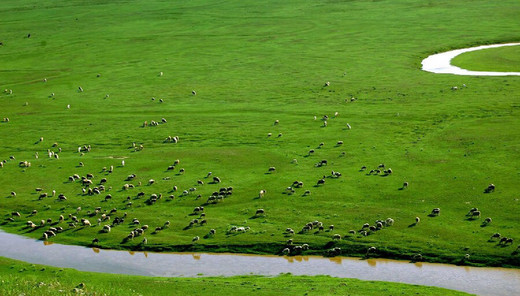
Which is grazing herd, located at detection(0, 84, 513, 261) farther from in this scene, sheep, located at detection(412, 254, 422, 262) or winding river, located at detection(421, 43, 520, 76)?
winding river, located at detection(421, 43, 520, 76)

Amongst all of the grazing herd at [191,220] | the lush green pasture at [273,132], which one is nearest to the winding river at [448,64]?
the lush green pasture at [273,132]

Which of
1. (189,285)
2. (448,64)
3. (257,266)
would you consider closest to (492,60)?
(448,64)

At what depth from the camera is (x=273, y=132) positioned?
65938 millimetres

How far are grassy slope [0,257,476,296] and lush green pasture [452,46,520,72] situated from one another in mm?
65762

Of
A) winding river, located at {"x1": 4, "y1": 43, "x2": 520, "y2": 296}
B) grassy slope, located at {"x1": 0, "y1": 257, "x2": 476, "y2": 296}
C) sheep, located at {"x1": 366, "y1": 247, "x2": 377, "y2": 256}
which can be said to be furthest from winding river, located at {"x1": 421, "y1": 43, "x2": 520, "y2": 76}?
grassy slope, located at {"x1": 0, "y1": 257, "x2": 476, "y2": 296}

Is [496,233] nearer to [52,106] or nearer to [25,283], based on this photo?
[25,283]

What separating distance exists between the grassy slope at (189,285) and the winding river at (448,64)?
203ft

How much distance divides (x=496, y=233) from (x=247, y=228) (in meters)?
14.5

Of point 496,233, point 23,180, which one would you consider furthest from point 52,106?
point 496,233

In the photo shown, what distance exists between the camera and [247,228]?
43156 mm

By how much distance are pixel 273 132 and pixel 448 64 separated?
4302cm

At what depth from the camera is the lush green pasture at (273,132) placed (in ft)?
143

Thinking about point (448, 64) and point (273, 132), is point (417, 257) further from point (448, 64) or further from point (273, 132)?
point (448, 64)

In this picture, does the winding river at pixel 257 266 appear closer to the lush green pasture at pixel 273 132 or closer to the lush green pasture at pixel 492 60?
the lush green pasture at pixel 273 132
